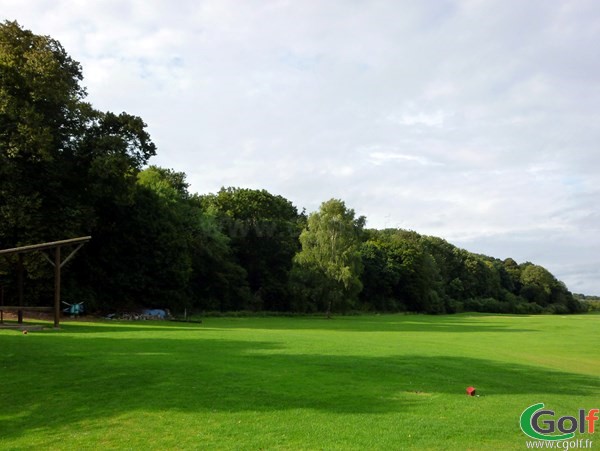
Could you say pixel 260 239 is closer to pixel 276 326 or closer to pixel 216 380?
pixel 276 326

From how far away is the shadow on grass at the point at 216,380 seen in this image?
11.1 meters

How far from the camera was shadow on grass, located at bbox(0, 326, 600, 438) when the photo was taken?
36.4 feet

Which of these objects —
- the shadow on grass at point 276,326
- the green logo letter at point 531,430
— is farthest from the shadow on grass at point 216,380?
the shadow on grass at point 276,326

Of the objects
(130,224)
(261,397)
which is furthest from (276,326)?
(261,397)

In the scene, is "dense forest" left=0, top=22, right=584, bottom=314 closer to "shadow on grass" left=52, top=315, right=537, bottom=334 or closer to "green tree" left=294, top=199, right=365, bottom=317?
"green tree" left=294, top=199, right=365, bottom=317

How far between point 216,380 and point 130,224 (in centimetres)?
4235

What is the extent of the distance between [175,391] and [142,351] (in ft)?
20.5

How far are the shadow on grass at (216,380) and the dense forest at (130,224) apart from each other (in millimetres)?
21954

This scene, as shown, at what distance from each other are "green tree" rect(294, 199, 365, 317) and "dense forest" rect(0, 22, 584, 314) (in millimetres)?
187

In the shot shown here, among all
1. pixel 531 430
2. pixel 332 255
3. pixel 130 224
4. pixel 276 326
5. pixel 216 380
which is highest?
pixel 130 224

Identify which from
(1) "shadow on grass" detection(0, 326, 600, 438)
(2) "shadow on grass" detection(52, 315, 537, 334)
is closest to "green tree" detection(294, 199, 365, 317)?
(2) "shadow on grass" detection(52, 315, 537, 334)

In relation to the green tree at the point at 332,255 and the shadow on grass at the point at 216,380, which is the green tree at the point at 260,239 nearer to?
the green tree at the point at 332,255

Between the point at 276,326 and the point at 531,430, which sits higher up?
the point at 531,430

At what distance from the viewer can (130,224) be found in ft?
173
